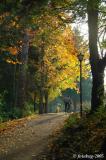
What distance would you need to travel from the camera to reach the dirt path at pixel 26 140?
14.3m

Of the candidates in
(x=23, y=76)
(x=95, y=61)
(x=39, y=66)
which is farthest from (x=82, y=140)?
(x=39, y=66)

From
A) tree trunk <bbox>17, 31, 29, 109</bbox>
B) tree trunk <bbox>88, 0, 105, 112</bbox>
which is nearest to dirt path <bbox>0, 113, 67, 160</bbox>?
tree trunk <bbox>88, 0, 105, 112</bbox>

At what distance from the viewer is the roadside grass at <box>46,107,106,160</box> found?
41.2 feet

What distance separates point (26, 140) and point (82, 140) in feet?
11.3

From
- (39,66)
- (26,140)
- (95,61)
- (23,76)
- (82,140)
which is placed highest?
(39,66)

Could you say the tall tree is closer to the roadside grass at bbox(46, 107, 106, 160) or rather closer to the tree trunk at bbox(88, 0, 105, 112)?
the tree trunk at bbox(88, 0, 105, 112)

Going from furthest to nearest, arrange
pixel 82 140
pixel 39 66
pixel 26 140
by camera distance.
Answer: pixel 39 66 → pixel 26 140 → pixel 82 140

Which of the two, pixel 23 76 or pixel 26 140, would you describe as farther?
pixel 23 76

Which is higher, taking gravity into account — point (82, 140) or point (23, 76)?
point (23, 76)

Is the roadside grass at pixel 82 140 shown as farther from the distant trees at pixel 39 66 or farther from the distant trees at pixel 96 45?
the distant trees at pixel 39 66

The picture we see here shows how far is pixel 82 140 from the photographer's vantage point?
14.0 metres

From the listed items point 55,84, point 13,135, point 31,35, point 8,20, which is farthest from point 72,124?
point 55,84

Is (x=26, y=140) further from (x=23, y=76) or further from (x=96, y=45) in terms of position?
(x=23, y=76)

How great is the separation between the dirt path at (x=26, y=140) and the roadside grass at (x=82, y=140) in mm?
566
